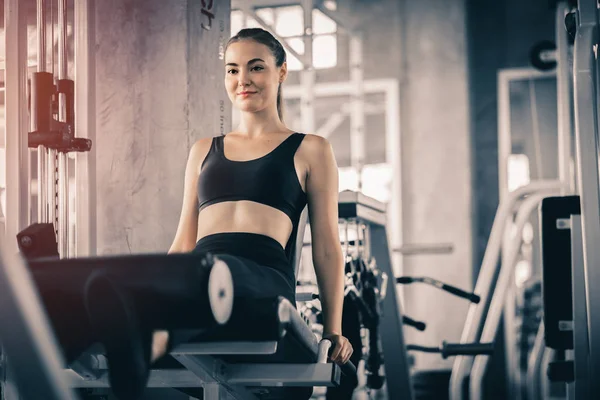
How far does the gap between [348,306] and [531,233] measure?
511 cm

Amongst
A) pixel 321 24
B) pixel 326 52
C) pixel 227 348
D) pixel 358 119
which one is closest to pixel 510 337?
pixel 358 119

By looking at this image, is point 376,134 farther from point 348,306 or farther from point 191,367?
point 191,367

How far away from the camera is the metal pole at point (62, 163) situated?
2.24m

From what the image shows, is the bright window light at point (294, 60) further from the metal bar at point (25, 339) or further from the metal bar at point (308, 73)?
the metal bar at point (25, 339)

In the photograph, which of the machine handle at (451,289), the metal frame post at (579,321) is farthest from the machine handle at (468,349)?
the metal frame post at (579,321)

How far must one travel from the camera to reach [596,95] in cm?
204

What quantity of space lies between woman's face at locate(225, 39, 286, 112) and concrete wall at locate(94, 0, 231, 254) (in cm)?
56

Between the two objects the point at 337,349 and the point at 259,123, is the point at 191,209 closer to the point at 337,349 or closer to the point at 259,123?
the point at 259,123

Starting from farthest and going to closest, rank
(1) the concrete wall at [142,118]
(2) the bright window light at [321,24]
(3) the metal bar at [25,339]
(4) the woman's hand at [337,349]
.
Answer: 1. (2) the bright window light at [321,24]
2. (1) the concrete wall at [142,118]
3. (4) the woman's hand at [337,349]
4. (3) the metal bar at [25,339]

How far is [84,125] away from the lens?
2.29m

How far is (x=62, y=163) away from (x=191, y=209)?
1.66 ft

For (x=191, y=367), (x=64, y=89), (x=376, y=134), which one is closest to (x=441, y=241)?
(x=376, y=134)

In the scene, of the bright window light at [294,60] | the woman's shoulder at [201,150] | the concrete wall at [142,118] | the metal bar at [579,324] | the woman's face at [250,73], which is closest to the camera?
the woman's face at [250,73]

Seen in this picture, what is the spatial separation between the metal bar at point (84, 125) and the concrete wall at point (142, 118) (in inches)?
3.0
